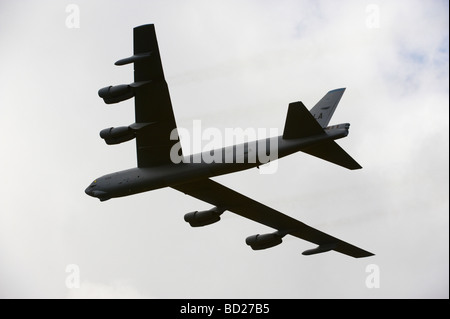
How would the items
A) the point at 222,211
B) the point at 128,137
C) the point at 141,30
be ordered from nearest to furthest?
1. the point at 141,30
2. the point at 128,137
3. the point at 222,211

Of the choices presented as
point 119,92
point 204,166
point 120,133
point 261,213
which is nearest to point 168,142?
point 204,166

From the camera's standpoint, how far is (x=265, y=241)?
40.1 metres

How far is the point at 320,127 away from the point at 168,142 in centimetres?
627

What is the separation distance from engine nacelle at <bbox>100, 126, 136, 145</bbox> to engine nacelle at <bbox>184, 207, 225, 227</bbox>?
640 centimetres

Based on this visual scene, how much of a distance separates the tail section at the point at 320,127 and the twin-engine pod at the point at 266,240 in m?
7.81

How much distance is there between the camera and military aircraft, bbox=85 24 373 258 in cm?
3109

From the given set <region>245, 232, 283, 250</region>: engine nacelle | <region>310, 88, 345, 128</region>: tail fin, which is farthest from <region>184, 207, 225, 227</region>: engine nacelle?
<region>310, 88, 345, 128</region>: tail fin

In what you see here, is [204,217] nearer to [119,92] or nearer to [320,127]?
[320,127]

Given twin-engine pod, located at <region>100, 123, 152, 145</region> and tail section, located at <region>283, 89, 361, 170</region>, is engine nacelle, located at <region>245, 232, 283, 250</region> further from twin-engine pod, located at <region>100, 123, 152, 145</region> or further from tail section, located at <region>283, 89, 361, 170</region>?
twin-engine pod, located at <region>100, 123, 152, 145</region>
